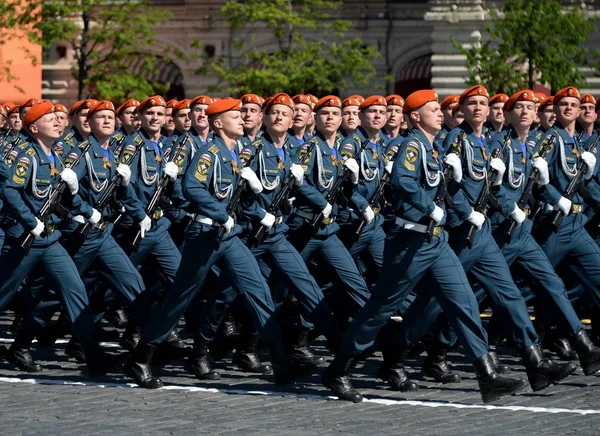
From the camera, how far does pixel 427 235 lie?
1021 cm

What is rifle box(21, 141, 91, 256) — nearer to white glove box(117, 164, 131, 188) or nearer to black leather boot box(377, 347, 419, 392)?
white glove box(117, 164, 131, 188)

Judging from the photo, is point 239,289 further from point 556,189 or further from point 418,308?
point 556,189

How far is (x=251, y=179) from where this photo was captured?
1091 cm

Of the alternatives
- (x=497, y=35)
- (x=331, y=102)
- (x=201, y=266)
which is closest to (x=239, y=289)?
(x=201, y=266)

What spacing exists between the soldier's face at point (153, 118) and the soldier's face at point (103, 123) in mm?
1590

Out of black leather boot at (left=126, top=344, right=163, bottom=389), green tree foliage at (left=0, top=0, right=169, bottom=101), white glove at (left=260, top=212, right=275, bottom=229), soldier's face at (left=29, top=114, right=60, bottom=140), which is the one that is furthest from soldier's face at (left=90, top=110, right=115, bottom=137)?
green tree foliage at (left=0, top=0, right=169, bottom=101)

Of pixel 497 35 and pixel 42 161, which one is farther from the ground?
pixel 497 35

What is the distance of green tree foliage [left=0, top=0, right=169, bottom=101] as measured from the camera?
31.5 metres

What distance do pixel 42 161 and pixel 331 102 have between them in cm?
241

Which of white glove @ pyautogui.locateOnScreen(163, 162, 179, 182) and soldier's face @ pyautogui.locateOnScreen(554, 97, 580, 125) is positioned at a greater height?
soldier's face @ pyautogui.locateOnScreen(554, 97, 580, 125)

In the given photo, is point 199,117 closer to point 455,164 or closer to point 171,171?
point 171,171

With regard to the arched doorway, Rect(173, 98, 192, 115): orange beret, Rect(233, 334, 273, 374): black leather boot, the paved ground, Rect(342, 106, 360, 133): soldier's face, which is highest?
the arched doorway

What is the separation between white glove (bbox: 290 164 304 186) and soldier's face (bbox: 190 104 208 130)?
78.7 inches

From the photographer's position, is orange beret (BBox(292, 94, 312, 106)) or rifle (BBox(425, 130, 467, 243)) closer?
rifle (BBox(425, 130, 467, 243))
